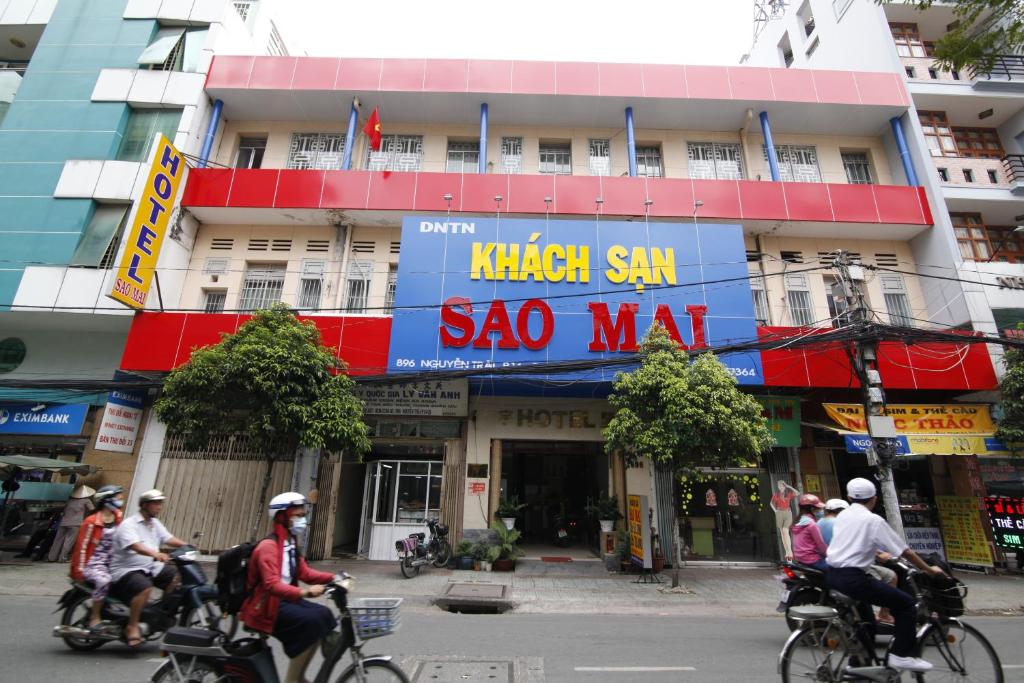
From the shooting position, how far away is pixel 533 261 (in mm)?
12727

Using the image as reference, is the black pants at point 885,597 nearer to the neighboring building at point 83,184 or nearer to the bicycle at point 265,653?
the bicycle at point 265,653

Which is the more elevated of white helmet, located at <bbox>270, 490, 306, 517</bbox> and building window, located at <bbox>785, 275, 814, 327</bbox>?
building window, located at <bbox>785, 275, 814, 327</bbox>

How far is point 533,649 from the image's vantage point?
18.7 feet

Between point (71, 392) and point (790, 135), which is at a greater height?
point (790, 135)

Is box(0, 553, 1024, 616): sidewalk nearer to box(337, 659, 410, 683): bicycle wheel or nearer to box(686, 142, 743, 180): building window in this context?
box(337, 659, 410, 683): bicycle wheel

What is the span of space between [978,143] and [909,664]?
19.1 metres

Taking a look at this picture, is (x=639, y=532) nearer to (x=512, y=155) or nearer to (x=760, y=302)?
(x=760, y=302)

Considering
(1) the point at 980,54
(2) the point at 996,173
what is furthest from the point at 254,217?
(2) the point at 996,173

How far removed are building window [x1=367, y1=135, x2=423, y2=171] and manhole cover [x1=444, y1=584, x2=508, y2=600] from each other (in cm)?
1216

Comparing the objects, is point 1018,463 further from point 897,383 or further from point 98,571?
point 98,571

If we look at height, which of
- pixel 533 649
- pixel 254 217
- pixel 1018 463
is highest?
pixel 254 217

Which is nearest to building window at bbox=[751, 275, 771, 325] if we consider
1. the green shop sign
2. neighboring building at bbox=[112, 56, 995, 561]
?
neighboring building at bbox=[112, 56, 995, 561]

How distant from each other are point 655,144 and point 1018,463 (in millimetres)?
12973

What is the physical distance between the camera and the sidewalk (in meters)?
8.44
